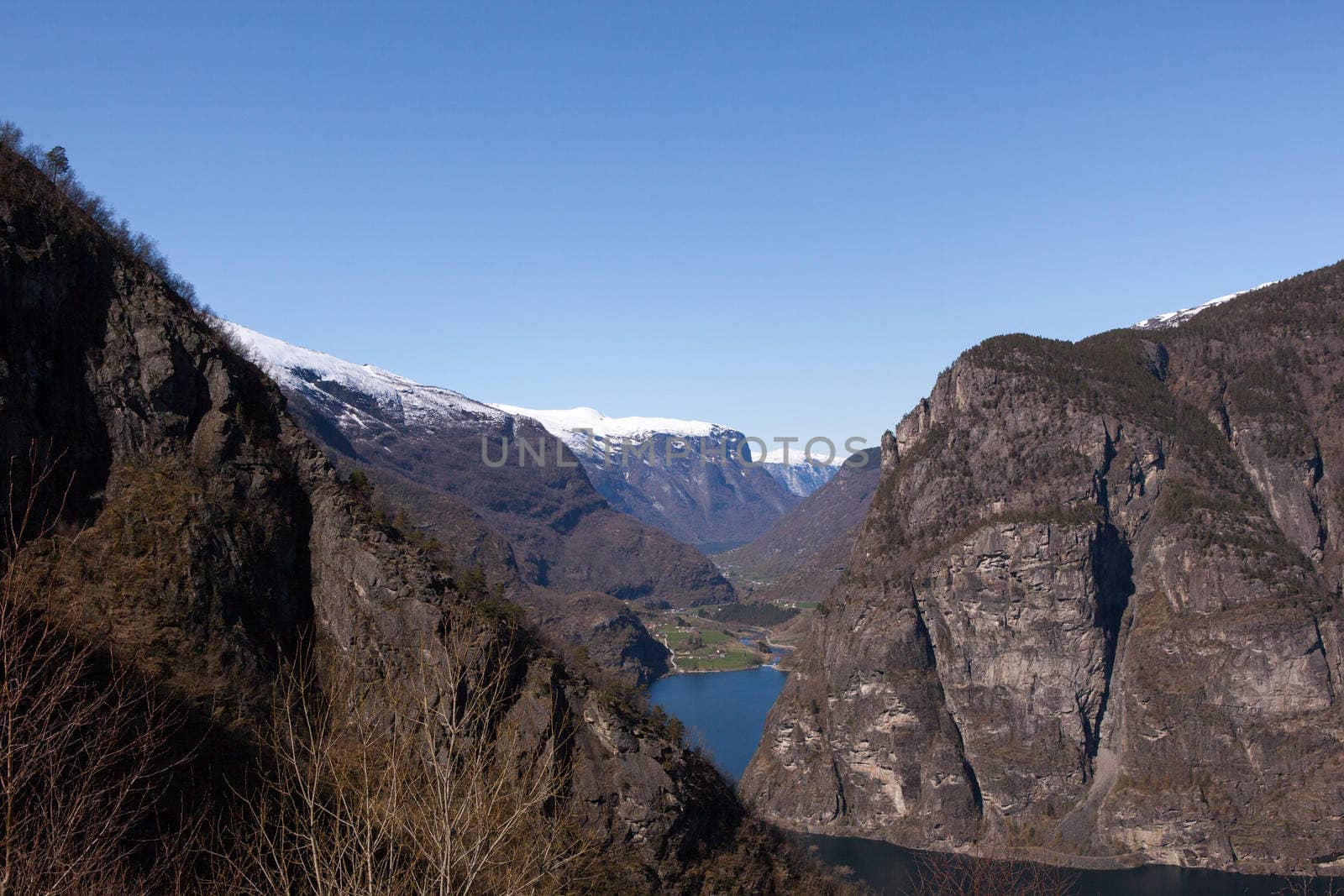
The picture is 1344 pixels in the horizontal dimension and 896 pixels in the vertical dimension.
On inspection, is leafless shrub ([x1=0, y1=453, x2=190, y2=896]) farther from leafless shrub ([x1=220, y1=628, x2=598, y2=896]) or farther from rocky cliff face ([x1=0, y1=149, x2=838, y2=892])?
rocky cliff face ([x1=0, y1=149, x2=838, y2=892])

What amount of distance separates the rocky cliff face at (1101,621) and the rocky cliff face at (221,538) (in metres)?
98.5

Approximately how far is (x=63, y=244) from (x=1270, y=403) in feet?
567

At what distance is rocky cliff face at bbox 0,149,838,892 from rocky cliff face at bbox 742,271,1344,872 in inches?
3878

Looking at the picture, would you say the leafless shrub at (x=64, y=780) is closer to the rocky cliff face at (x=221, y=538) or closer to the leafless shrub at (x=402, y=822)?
the leafless shrub at (x=402, y=822)

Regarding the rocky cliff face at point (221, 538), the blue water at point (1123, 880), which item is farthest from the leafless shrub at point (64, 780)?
the blue water at point (1123, 880)

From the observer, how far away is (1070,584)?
445 feet

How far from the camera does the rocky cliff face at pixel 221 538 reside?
111 feet

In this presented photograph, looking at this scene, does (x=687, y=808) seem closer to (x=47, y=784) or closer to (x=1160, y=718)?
(x=47, y=784)

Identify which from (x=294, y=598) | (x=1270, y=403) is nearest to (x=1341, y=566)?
(x=1270, y=403)

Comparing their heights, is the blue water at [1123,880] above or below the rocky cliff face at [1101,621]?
below

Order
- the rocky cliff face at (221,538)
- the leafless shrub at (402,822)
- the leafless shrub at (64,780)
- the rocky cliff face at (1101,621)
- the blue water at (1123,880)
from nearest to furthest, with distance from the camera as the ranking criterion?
the leafless shrub at (64,780) < the leafless shrub at (402,822) < the rocky cliff face at (221,538) < the blue water at (1123,880) < the rocky cliff face at (1101,621)

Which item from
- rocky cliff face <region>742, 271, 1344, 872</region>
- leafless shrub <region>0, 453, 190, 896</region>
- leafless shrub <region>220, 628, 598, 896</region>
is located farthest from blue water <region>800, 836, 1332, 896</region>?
leafless shrub <region>0, 453, 190, 896</region>

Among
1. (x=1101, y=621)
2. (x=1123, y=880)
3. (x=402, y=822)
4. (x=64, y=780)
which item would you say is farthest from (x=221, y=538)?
(x=1101, y=621)

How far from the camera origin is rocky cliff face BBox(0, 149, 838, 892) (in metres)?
33.7
